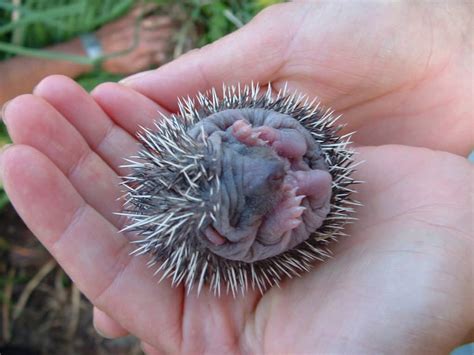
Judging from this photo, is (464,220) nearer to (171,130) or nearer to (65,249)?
(171,130)

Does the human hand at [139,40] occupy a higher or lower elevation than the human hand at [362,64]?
lower

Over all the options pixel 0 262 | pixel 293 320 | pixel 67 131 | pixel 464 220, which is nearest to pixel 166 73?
pixel 67 131

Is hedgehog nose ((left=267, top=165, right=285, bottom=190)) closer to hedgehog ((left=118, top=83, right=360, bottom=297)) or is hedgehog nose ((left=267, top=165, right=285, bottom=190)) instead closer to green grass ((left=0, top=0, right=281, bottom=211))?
hedgehog ((left=118, top=83, right=360, bottom=297))

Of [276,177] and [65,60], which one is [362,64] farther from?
[65,60]

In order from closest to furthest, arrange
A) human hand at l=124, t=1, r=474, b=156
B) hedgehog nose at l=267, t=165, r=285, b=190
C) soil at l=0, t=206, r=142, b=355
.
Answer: hedgehog nose at l=267, t=165, r=285, b=190 → human hand at l=124, t=1, r=474, b=156 → soil at l=0, t=206, r=142, b=355

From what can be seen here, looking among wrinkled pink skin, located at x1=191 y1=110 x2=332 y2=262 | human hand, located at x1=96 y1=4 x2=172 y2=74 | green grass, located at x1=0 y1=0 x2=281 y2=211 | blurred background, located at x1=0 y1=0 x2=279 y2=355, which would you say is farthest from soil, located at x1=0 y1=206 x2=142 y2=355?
wrinkled pink skin, located at x1=191 y1=110 x2=332 y2=262

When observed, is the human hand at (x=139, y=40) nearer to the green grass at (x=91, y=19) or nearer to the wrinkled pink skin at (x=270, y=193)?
the green grass at (x=91, y=19)

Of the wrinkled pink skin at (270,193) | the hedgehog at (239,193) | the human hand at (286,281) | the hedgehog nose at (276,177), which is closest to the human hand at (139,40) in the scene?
the human hand at (286,281)

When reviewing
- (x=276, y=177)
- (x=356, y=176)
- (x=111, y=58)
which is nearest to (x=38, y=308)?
(x=111, y=58)
